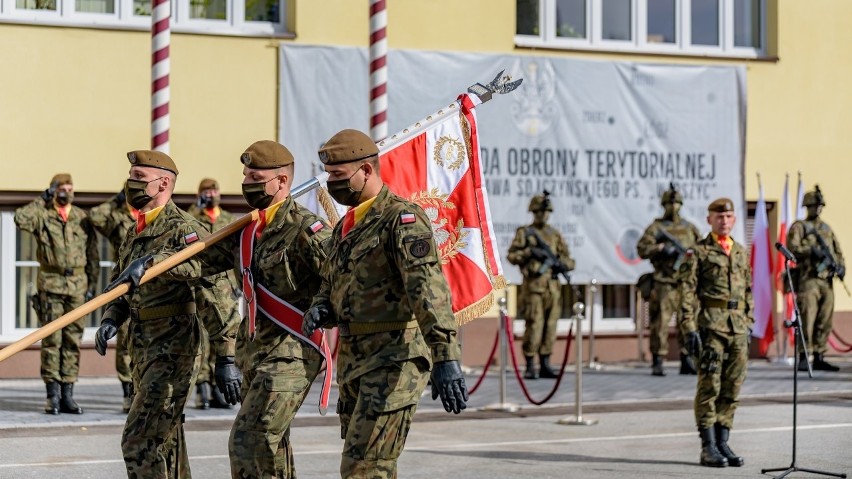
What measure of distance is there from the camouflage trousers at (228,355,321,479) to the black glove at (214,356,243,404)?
0.22m

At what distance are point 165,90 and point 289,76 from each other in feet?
13.8

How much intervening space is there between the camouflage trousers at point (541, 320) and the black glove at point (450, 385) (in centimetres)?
1253

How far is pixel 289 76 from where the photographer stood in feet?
63.5

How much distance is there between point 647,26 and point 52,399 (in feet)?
35.7

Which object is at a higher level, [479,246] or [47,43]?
[47,43]

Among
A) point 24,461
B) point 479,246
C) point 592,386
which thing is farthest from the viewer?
point 592,386

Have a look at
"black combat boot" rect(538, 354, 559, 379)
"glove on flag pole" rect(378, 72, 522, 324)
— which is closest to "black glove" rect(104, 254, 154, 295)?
"glove on flag pole" rect(378, 72, 522, 324)

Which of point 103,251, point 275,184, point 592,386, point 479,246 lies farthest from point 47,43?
point 275,184

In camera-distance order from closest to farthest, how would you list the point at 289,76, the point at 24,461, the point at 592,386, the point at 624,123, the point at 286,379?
the point at 286,379, the point at 24,461, the point at 592,386, the point at 289,76, the point at 624,123

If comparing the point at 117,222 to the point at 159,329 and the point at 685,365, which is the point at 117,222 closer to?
the point at 159,329

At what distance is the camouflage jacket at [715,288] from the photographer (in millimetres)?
11852

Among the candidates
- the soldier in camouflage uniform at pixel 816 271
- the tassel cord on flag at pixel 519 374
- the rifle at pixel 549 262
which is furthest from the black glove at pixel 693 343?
the soldier in camouflage uniform at pixel 816 271

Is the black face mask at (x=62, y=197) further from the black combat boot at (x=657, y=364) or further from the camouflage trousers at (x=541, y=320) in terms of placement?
the black combat boot at (x=657, y=364)

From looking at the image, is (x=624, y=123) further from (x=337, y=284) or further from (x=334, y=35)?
(x=337, y=284)
